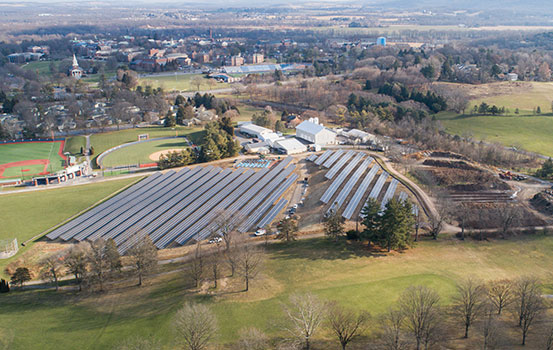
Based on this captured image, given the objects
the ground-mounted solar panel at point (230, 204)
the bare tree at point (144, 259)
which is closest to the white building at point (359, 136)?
the ground-mounted solar panel at point (230, 204)

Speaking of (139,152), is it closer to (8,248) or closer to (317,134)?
(317,134)

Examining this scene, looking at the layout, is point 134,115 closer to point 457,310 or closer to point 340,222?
Result: point 340,222

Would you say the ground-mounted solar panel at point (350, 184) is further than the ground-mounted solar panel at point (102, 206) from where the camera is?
Yes

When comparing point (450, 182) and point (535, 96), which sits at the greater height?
point (535, 96)

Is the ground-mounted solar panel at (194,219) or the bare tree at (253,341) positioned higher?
the bare tree at (253,341)

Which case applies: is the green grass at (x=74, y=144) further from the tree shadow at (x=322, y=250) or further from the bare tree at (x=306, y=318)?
the bare tree at (x=306, y=318)

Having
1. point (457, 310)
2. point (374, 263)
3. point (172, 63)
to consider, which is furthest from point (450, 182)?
point (172, 63)

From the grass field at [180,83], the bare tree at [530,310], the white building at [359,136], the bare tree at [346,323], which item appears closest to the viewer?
the bare tree at [346,323]
